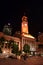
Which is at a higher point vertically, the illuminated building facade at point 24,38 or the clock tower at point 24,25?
the clock tower at point 24,25

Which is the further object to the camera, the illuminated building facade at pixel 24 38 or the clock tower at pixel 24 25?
the clock tower at pixel 24 25

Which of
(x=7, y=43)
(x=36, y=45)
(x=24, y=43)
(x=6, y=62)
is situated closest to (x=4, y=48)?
(x=7, y=43)

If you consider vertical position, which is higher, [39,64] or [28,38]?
[28,38]

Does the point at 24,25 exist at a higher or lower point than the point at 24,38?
higher

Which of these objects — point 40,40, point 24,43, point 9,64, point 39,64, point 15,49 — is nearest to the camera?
point 9,64

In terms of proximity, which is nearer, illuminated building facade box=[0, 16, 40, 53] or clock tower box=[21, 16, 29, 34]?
illuminated building facade box=[0, 16, 40, 53]

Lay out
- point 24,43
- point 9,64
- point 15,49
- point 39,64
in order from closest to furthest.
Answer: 1. point 9,64
2. point 39,64
3. point 15,49
4. point 24,43

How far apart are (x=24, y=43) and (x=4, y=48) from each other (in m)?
6.92

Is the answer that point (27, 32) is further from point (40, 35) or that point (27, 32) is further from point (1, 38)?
point (1, 38)

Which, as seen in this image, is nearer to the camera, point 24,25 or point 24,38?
point 24,38

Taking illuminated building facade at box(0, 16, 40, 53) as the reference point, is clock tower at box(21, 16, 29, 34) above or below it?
above

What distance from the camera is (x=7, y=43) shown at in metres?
29.3

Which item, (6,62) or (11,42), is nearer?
(6,62)

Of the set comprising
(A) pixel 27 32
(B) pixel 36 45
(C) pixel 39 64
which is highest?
(A) pixel 27 32
